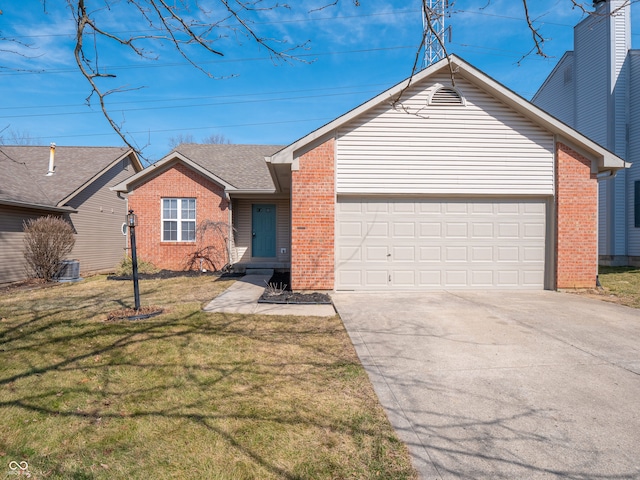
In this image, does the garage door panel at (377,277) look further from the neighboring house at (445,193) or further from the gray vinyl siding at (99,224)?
the gray vinyl siding at (99,224)

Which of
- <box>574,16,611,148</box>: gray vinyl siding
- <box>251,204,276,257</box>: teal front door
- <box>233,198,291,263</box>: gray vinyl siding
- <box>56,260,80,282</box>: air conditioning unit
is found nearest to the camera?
<box>56,260,80,282</box>: air conditioning unit

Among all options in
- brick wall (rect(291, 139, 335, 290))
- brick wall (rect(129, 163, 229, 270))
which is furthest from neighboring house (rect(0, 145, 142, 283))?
brick wall (rect(291, 139, 335, 290))

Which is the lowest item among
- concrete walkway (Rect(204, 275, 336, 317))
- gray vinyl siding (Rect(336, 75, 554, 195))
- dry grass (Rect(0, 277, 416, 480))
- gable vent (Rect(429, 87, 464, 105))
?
dry grass (Rect(0, 277, 416, 480))

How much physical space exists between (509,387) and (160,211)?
45.6 ft

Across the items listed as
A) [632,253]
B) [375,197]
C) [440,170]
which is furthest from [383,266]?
[632,253]

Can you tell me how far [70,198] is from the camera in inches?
573

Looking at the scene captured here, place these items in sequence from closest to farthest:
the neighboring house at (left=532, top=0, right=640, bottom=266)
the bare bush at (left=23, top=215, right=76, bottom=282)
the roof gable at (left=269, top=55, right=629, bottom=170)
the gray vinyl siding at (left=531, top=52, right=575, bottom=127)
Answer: the roof gable at (left=269, top=55, right=629, bottom=170)
the bare bush at (left=23, top=215, right=76, bottom=282)
the neighboring house at (left=532, top=0, right=640, bottom=266)
the gray vinyl siding at (left=531, top=52, right=575, bottom=127)

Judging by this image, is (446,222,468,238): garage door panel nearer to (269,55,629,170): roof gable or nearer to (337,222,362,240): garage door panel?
(337,222,362,240): garage door panel

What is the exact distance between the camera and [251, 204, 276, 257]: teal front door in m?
15.5

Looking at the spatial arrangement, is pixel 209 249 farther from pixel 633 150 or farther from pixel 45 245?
pixel 633 150

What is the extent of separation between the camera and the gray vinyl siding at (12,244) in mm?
11961

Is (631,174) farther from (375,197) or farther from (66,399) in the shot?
(66,399)

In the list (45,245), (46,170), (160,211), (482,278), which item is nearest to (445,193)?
(482,278)

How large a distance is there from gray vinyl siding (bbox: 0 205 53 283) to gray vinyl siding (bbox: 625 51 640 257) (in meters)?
23.9
